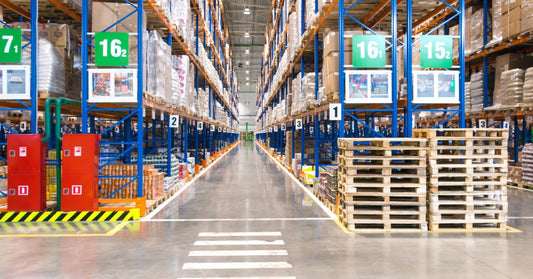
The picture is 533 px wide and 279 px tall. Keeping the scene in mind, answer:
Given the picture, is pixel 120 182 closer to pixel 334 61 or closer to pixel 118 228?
pixel 118 228

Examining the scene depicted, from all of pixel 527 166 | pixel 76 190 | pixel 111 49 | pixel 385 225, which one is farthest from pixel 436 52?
pixel 76 190

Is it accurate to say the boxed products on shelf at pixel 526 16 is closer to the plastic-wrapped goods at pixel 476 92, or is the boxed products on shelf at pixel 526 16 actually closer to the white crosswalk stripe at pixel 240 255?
the plastic-wrapped goods at pixel 476 92

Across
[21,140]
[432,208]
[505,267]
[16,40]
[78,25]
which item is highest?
[78,25]

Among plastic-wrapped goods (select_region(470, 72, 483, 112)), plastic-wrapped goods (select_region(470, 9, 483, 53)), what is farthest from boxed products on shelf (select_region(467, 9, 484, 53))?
plastic-wrapped goods (select_region(470, 72, 483, 112))

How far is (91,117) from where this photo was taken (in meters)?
8.86

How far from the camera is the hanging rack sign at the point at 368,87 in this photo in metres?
6.88

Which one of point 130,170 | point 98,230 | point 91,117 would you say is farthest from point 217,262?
point 91,117

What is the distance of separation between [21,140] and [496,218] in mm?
7896

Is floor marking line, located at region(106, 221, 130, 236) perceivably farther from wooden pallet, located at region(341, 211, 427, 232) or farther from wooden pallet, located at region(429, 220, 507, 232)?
wooden pallet, located at region(429, 220, 507, 232)

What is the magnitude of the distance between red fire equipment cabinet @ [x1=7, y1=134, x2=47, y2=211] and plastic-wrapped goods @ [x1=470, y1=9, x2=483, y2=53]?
12076 mm

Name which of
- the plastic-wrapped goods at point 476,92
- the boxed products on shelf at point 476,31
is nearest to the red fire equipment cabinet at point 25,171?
the plastic-wrapped goods at point 476,92

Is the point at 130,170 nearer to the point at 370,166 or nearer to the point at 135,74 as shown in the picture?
the point at 135,74

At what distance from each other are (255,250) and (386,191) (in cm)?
226

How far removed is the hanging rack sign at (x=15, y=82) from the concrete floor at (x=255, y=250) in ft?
7.57
